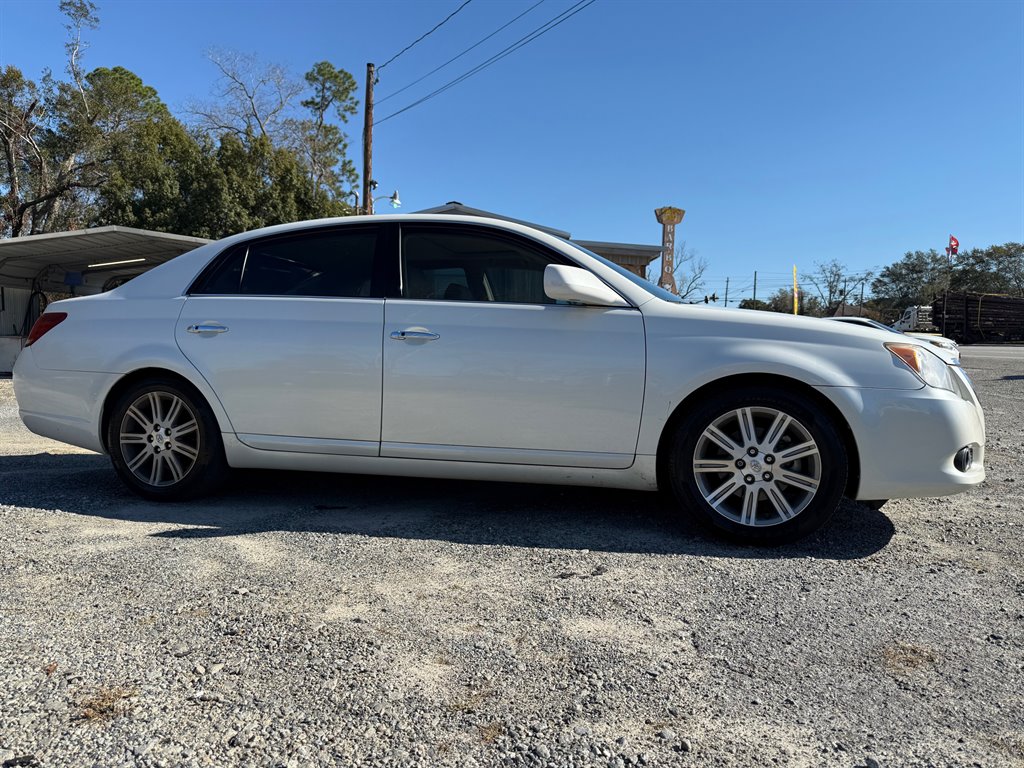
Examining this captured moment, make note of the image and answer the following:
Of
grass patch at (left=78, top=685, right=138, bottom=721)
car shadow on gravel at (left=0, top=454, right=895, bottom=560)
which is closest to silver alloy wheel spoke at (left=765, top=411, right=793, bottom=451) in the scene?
car shadow on gravel at (left=0, top=454, right=895, bottom=560)

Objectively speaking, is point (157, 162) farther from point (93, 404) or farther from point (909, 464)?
point (909, 464)

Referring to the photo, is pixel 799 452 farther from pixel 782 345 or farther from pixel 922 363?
pixel 922 363

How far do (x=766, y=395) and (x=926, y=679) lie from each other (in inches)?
56.8

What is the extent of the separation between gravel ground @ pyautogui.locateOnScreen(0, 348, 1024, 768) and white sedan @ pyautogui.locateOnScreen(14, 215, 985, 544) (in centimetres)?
34

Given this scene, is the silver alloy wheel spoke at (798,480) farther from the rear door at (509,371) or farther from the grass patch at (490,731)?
the grass patch at (490,731)

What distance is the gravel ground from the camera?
170 cm

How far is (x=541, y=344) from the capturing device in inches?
133

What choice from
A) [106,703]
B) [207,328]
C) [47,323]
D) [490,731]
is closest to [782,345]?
[490,731]

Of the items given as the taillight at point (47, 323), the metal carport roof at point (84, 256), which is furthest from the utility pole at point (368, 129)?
the taillight at point (47, 323)

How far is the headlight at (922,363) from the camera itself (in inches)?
123

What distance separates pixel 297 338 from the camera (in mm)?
3637

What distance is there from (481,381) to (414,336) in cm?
44

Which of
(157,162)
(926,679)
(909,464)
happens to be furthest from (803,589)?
(157,162)

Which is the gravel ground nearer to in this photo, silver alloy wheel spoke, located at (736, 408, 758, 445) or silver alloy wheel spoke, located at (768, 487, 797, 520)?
silver alloy wheel spoke, located at (768, 487, 797, 520)
